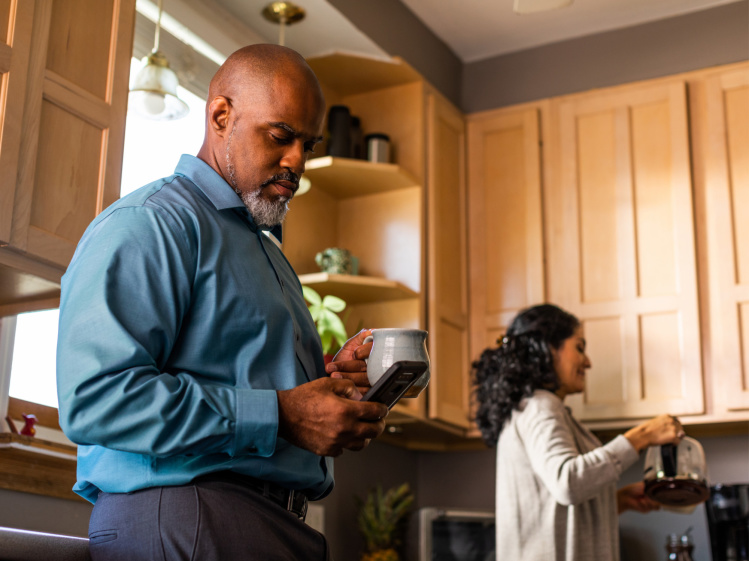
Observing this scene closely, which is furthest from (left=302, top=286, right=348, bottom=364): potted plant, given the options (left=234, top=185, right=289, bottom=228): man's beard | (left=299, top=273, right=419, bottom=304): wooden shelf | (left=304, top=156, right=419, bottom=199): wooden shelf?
(left=234, top=185, right=289, bottom=228): man's beard

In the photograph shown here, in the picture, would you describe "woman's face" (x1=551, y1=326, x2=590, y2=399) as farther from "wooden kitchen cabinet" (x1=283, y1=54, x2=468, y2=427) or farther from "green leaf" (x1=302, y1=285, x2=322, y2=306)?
"green leaf" (x1=302, y1=285, x2=322, y2=306)

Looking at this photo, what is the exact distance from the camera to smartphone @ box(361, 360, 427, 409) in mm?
1035

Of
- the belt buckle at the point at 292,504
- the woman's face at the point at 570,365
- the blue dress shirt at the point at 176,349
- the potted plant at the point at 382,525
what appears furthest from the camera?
the potted plant at the point at 382,525

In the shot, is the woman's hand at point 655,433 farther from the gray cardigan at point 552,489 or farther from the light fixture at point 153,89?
the light fixture at point 153,89

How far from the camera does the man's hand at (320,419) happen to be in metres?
1.01

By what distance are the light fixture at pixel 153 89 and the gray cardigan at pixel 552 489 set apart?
4.10 feet

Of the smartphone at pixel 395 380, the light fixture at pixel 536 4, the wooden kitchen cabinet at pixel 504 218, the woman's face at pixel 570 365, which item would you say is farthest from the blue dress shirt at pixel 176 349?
the wooden kitchen cabinet at pixel 504 218

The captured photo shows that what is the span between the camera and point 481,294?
3.44m

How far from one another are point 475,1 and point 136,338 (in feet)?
9.18

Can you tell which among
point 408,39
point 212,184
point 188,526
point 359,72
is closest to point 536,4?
point 359,72

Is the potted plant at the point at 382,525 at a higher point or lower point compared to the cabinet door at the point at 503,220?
lower

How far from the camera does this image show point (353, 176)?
3.13 meters

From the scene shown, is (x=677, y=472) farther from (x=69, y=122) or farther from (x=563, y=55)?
(x=563, y=55)

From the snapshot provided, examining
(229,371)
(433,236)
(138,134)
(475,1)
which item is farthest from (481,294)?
(229,371)
